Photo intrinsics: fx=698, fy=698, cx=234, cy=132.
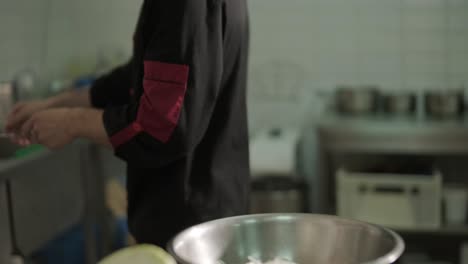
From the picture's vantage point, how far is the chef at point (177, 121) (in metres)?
1.13

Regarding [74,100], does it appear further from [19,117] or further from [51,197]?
[51,197]

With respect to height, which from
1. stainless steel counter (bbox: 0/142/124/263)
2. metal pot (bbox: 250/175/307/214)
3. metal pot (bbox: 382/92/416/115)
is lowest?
metal pot (bbox: 250/175/307/214)

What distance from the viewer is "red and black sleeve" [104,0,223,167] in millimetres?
1122

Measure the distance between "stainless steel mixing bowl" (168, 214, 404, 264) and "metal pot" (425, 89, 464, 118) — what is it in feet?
5.61

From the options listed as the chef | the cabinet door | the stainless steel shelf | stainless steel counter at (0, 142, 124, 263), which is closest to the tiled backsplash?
stainless steel counter at (0, 142, 124, 263)

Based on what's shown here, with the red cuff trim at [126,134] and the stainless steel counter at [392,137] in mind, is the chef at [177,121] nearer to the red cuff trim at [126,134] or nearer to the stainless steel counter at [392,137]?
the red cuff trim at [126,134]

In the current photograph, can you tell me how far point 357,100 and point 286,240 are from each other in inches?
68.9

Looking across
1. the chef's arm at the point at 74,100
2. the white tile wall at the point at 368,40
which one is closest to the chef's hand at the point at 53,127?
the chef's arm at the point at 74,100

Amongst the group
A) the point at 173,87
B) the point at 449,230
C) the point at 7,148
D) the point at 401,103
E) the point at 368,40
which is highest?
the point at 173,87

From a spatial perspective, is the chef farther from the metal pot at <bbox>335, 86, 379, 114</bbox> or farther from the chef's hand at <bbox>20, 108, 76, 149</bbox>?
the metal pot at <bbox>335, 86, 379, 114</bbox>

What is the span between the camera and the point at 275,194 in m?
2.55

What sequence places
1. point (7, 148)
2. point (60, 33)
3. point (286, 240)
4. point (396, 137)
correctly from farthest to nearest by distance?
point (60, 33) < point (396, 137) < point (7, 148) < point (286, 240)

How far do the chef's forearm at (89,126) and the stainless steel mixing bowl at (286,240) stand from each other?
28 centimetres

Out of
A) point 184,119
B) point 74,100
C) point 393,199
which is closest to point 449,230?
point 393,199
